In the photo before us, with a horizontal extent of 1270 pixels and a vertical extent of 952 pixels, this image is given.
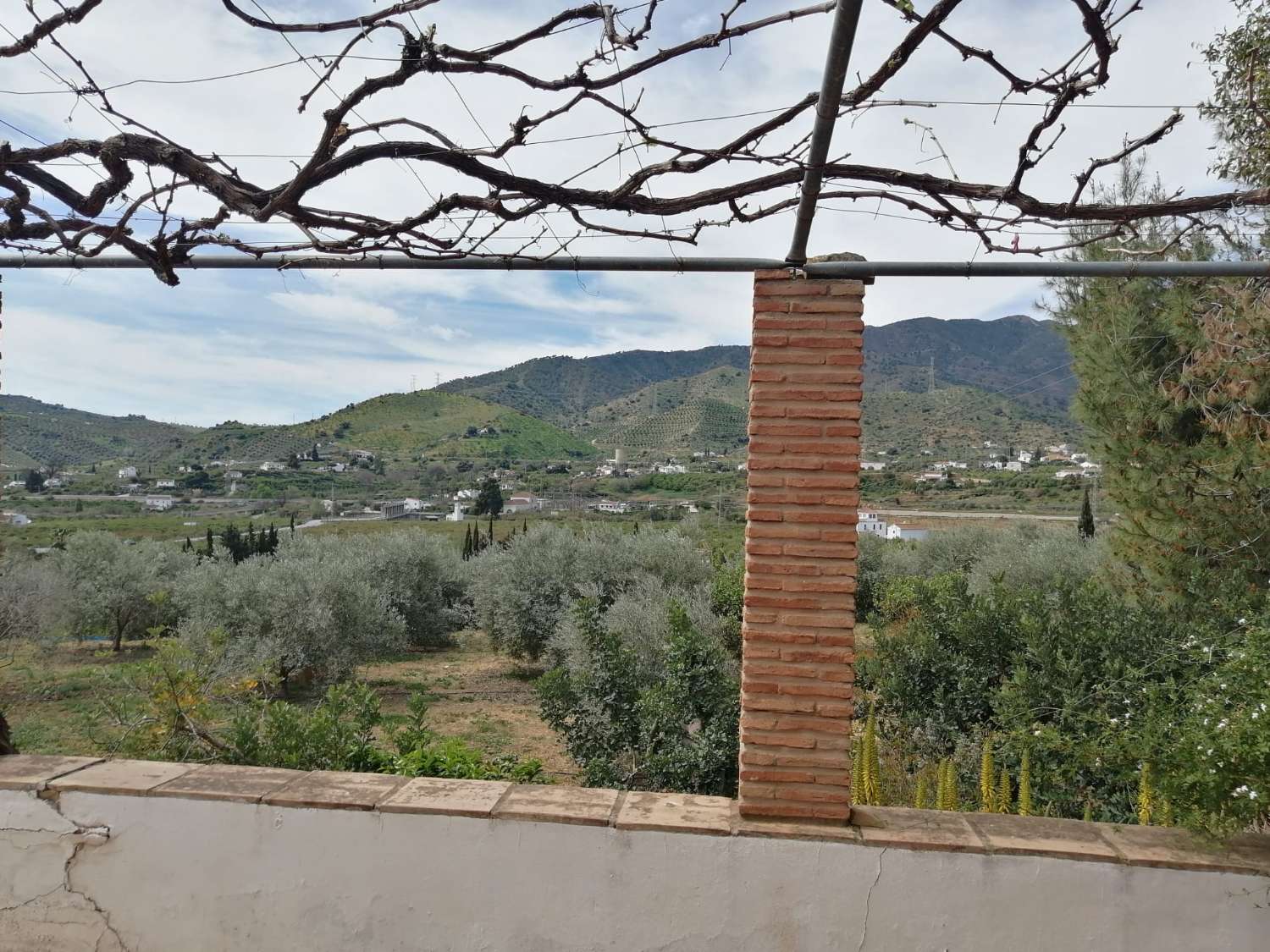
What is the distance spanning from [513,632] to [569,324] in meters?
6.73

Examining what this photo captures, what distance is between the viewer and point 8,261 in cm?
271

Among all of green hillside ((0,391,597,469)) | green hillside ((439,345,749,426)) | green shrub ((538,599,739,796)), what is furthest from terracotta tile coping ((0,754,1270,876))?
green hillside ((439,345,749,426))

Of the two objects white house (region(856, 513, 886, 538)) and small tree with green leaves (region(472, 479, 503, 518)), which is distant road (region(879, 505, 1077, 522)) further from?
small tree with green leaves (region(472, 479, 503, 518))

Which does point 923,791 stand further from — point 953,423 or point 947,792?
point 953,423

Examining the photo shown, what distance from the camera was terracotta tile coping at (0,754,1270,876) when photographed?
2.05m

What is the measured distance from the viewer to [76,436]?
29.0 meters

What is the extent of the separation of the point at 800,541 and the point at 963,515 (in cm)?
2204

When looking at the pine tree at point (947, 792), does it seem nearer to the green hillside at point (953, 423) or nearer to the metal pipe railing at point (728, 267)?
the metal pipe railing at point (728, 267)

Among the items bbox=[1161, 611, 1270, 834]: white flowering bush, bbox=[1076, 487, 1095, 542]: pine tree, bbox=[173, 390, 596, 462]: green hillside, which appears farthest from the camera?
bbox=[173, 390, 596, 462]: green hillside

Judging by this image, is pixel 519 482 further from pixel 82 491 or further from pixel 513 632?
pixel 513 632

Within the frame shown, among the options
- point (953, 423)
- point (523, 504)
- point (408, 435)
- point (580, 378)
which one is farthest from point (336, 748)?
point (580, 378)

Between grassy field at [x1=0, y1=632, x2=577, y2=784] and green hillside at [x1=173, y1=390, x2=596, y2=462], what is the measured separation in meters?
20.4

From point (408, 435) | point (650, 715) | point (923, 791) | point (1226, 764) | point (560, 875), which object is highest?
point (408, 435)

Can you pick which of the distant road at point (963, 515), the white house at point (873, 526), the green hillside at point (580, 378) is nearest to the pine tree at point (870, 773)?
the white house at point (873, 526)
